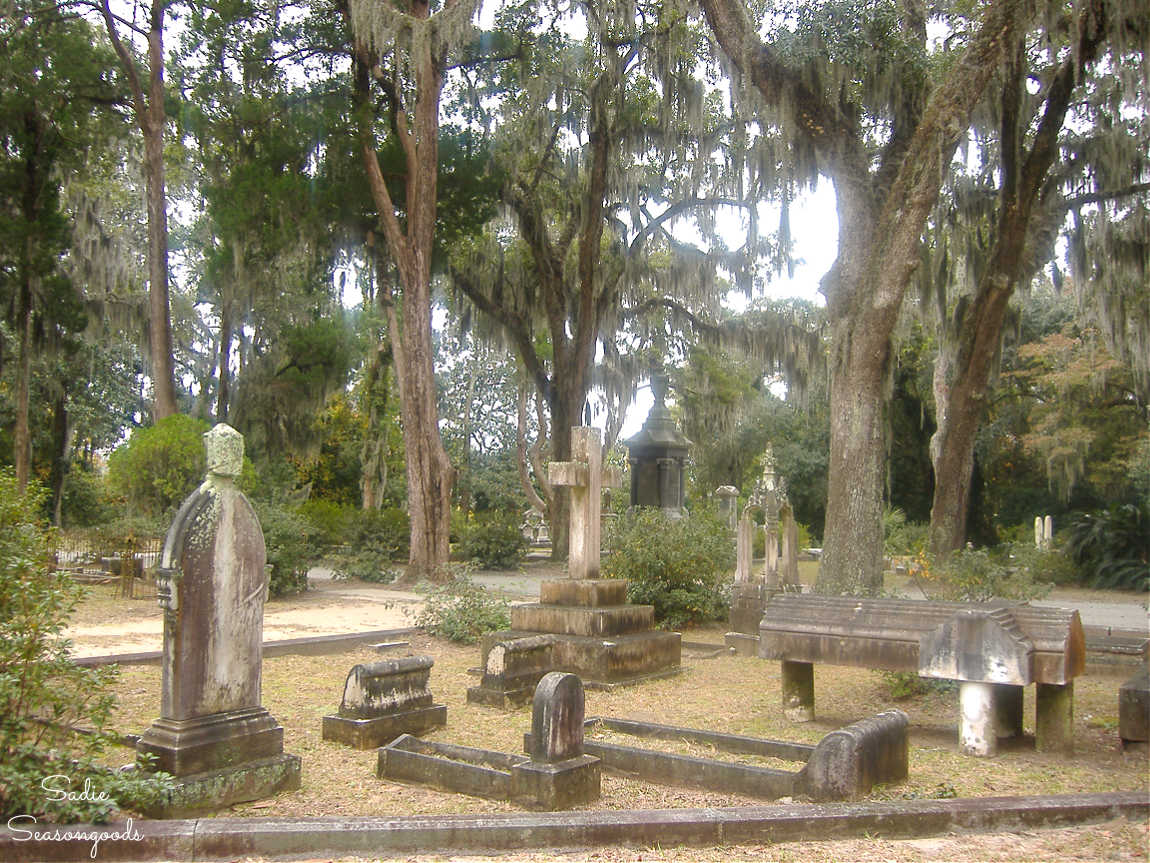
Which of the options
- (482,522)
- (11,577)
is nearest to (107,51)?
(482,522)

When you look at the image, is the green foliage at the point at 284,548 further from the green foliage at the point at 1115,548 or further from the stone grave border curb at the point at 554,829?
the green foliage at the point at 1115,548

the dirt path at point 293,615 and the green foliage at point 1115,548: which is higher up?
the green foliage at point 1115,548

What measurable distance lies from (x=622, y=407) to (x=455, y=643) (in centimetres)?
1626

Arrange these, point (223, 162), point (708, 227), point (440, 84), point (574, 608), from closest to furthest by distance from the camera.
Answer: point (574, 608) < point (440, 84) < point (223, 162) < point (708, 227)

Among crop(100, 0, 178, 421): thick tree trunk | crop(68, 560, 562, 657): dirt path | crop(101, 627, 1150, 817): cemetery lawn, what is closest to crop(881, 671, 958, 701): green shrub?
crop(101, 627, 1150, 817): cemetery lawn

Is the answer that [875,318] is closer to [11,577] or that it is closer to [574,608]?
[574,608]

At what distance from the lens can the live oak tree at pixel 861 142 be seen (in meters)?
11.2

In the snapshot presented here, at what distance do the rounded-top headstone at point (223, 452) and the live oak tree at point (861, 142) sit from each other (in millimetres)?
7912

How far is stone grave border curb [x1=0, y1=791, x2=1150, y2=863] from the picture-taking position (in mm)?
4066

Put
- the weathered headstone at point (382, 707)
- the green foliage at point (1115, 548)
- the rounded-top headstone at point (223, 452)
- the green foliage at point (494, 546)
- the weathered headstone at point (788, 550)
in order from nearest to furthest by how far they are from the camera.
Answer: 1. the rounded-top headstone at point (223, 452)
2. the weathered headstone at point (382, 707)
3. the weathered headstone at point (788, 550)
4. the green foliage at point (1115, 548)
5. the green foliage at point (494, 546)

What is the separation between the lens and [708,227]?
72.6 feet

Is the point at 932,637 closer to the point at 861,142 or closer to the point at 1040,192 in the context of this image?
the point at 861,142

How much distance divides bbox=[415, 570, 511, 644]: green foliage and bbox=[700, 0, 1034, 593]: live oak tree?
161 inches

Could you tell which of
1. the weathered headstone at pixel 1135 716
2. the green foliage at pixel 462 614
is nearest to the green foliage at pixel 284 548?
the green foliage at pixel 462 614
